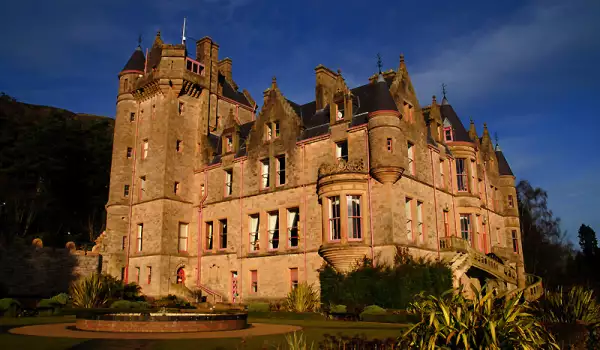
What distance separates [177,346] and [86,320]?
611cm

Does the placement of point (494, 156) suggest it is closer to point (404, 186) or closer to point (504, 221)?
point (504, 221)

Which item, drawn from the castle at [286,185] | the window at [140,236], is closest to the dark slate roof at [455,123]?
the castle at [286,185]

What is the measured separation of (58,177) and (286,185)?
3300 centimetres

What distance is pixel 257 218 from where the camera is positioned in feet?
115

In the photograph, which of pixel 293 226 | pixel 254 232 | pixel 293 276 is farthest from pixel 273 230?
pixel 293 276

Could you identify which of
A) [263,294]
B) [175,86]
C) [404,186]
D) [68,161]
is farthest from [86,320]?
[68,161]

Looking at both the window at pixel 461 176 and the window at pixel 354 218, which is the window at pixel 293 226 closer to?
the window at pixel 354 218

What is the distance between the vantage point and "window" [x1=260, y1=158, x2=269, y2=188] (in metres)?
34.6

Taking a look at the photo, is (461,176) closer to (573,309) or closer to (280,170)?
(280,170)

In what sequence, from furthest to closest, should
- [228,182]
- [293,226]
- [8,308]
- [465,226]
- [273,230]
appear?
[228,182] < [465,226] < [273,230] < [293,226] < [8,308]

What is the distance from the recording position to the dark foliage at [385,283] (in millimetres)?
25219

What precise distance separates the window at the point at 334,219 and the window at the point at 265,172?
6.33m

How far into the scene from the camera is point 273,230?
33375mm

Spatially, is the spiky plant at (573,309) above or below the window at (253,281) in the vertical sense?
below
